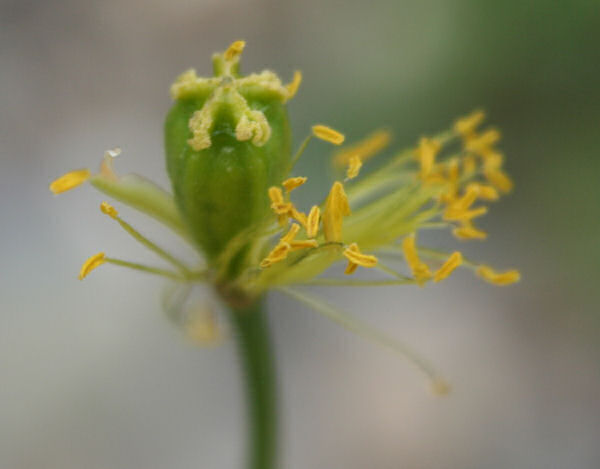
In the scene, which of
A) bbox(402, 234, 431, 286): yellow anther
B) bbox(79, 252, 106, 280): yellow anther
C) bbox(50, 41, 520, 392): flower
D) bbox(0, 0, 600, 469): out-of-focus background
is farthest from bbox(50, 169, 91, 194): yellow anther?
bbox(0, 0, 600, 469): out-of-focus background

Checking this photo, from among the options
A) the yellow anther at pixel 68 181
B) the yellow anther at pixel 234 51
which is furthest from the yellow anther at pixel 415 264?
the yellow anther at pixel 68 181

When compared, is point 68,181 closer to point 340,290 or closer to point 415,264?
point 415,264

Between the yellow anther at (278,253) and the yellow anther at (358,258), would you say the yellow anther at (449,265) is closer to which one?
the yellow anther at (358,258)

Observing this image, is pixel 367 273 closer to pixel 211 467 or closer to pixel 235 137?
pixel 211 467

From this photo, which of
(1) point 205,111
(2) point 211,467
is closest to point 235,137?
(1) point 205,111

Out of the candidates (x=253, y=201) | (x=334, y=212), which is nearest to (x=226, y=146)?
(x=253, y=201)

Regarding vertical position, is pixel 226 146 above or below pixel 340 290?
below
